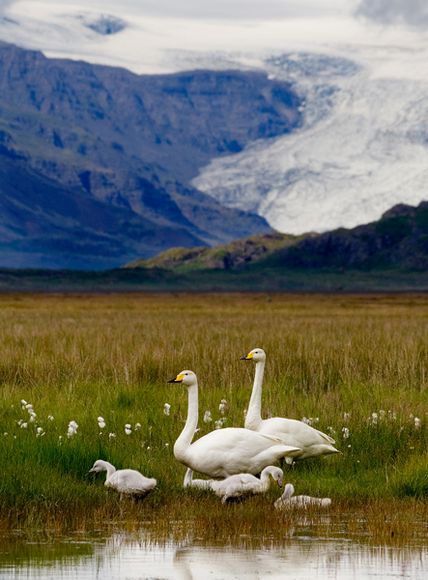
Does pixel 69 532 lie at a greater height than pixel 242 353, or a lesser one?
lesser

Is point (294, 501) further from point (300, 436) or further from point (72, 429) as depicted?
point (72, 429)

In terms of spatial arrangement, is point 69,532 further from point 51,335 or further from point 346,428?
point 51,335

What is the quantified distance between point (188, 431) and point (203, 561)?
11.7 ft

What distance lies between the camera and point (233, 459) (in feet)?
52.3

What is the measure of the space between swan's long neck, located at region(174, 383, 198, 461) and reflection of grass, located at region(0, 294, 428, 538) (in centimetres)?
51

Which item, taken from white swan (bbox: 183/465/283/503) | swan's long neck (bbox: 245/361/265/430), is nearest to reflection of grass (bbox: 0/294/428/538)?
white swan (bbox: 183/465/283/503)

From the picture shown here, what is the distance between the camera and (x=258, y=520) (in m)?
14.6

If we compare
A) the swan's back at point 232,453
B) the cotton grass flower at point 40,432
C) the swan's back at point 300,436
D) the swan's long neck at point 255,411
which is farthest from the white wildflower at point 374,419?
the cotton grass flower at point 40,432

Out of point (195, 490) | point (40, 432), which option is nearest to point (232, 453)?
point (195, 490)

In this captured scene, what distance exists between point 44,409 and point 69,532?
270 inches

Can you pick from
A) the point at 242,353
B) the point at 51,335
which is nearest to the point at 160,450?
the point at 242,353

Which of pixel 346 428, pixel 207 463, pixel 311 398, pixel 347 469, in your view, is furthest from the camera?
pixel 311 398

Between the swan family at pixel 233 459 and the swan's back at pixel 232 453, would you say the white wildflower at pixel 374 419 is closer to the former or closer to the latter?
the swan family at pixel 233 459

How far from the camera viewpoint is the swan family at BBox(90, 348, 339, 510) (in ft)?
50.2
